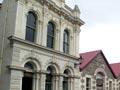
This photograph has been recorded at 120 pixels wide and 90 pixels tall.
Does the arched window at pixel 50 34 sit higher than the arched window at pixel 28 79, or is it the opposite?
the arched window at pixel 50 34

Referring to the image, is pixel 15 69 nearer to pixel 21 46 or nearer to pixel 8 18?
pixel 21 46

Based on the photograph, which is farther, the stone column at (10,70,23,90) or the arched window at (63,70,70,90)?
the arched window at (63,70,70,90)

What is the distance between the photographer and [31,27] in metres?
17.9

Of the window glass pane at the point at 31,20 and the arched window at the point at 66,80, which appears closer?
the window glass pane at the point at 31,20

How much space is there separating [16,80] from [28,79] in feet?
6.27

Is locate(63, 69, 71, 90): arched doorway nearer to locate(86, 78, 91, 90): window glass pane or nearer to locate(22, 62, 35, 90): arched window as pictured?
locate(22, 62, 35, 90): arched window

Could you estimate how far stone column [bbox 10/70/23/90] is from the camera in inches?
602

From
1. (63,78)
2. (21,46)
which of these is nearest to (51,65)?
(63,78)

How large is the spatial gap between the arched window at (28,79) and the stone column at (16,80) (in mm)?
1149

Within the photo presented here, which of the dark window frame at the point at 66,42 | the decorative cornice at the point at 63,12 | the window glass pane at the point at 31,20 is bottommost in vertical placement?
the dark window frame at the point at 66,42

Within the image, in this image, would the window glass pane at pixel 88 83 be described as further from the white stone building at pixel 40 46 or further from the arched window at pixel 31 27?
the arched window at pixel 31 27

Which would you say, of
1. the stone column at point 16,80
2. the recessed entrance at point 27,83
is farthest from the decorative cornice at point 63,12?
the stone column at point 16,80

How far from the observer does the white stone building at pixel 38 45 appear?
15.9 meters

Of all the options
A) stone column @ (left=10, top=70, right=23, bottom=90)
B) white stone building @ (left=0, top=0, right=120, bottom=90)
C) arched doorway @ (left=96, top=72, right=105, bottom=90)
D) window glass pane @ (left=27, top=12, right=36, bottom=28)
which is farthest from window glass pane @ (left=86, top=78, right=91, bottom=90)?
stone column @ (left=10, top=70, right=23, bottom=90)
